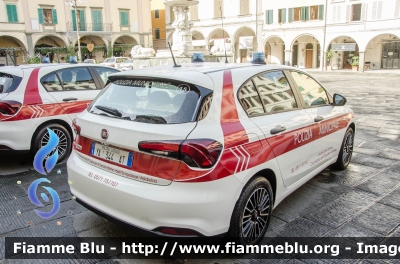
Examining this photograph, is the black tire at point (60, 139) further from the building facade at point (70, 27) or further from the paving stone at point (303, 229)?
the building facade at point (70, 27)

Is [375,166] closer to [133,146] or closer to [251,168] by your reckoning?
[251,168]

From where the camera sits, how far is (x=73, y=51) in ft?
124

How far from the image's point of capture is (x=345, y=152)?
16.9 feet

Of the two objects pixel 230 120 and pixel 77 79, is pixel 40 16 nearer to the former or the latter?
pixel 77 79

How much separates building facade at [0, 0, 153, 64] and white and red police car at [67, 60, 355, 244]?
3552 centimetres

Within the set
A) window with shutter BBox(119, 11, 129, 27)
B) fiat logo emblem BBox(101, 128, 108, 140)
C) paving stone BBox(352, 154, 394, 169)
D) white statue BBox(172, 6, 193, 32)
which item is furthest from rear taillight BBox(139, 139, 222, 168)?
window with shutter BBox(119, 11, 129, 27)

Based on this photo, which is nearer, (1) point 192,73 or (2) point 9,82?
(1) point 192,73

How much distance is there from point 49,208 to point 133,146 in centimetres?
188

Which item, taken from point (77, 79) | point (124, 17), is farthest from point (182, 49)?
point (124, 17)

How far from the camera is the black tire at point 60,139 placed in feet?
17.5

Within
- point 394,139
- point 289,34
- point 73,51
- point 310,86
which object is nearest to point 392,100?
point 394,139

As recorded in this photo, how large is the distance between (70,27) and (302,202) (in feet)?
129

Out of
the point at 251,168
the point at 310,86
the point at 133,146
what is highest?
Answer: the point at 310,86

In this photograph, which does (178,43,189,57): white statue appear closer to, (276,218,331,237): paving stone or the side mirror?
the side mirror
